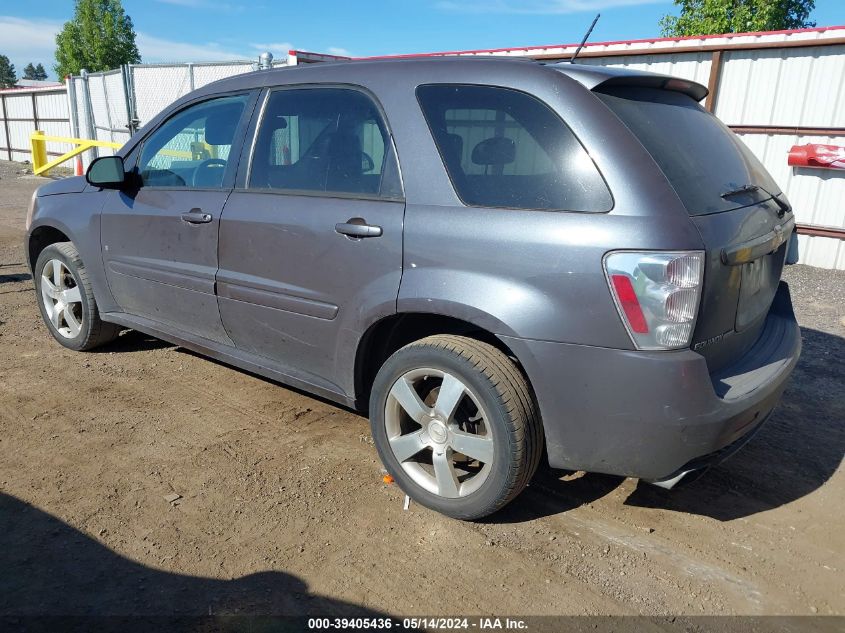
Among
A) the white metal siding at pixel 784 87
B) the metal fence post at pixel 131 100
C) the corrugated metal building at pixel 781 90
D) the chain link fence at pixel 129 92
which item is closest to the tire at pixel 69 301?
the corrugated metal building at pixel 781 90

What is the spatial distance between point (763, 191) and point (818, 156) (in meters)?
6.43

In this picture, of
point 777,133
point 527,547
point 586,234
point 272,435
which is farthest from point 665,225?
point 777,133

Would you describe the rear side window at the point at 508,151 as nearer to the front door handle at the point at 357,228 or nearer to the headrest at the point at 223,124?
the front door handle at the point at 357,228

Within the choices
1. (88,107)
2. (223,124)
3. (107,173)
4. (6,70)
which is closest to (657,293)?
(223,124)

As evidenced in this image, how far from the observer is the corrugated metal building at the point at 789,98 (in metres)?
8.33

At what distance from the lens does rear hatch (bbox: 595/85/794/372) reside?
242cm

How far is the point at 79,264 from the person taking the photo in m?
4.55

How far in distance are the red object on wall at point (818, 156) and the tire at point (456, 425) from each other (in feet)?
24.3

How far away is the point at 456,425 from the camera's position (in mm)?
2830

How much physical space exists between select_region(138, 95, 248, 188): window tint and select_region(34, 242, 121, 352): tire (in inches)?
37.8

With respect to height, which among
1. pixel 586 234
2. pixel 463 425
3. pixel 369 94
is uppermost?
pixel 369 94

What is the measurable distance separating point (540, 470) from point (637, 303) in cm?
133

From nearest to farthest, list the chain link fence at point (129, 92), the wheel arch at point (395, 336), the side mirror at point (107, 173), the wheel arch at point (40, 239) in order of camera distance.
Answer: the wheel arch at point (395, 336), the side mirror at point (107, 173), the wheel arch at point (40, 239), the chain link fence at point (129, 92)

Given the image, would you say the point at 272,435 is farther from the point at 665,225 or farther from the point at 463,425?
the point at 665,225
